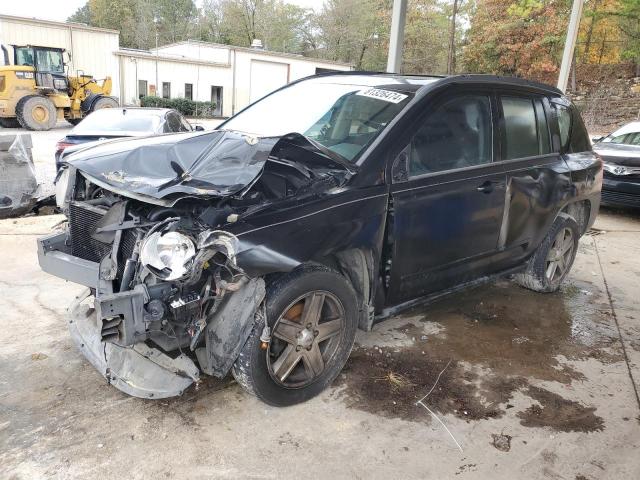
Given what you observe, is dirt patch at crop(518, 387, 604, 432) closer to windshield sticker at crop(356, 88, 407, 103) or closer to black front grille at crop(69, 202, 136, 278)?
windshield sticker at crop(356, 88, 407, 103)

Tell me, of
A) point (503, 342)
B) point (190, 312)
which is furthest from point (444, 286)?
point (190, 312)

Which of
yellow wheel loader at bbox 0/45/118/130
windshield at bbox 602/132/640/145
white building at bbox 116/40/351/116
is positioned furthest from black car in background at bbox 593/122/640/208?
white building at bbox 116/40/351/116

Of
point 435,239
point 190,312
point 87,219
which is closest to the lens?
point 190,312

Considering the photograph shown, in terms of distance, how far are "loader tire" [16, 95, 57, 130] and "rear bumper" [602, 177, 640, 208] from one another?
18754mm

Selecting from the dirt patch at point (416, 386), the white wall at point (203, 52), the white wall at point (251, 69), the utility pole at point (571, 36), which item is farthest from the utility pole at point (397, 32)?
the white wall at point (203, 52)

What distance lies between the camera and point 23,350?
3.55m

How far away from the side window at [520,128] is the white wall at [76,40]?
30.1 meters

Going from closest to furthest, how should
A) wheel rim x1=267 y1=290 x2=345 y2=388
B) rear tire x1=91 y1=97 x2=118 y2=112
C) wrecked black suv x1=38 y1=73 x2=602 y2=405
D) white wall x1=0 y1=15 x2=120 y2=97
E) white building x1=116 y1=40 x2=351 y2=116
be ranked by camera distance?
wrecked black suv x1=38 y1=73 x2=602 y2=405, wheel rim x1=267 y1=290 x2=345 y2=388, rear tire x1=91 y1=97 x2=118 y2=112, white wall x1=0 y1=15 x2=120 y2=97, white building x1=116 y1=40 x2=351 y2=116

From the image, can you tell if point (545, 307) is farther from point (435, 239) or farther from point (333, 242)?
point (333, 242)

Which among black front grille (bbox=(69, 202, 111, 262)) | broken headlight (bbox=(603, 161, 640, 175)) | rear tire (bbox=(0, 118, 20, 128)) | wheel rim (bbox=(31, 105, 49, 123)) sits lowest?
rear tire (bbox=(0, 118, 20, 128))

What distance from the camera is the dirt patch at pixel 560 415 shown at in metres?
3.07

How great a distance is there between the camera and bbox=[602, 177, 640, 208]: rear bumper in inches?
345

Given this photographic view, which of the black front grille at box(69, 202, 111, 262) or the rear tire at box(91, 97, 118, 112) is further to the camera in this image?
the rear tire at box(91, 97, 118, 112)

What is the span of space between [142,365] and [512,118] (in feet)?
10.7
